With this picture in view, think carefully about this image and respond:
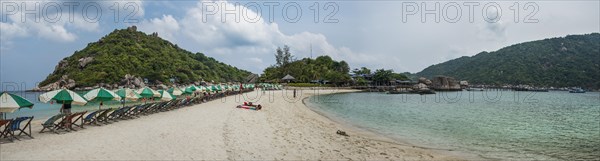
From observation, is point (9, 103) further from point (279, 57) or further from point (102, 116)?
point (279, 57)

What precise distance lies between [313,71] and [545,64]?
98.4 metres

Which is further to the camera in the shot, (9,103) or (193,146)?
(9,103)

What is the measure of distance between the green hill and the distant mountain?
369 feet

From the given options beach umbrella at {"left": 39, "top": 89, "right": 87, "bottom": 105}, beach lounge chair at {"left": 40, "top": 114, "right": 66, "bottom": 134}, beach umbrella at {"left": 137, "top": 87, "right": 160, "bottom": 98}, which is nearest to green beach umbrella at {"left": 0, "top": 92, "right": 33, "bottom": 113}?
beach lounge chair at {"left": 40, "top": 114, "right": 66, "bottom": 134}

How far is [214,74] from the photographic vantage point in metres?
104

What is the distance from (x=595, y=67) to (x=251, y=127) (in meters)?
144

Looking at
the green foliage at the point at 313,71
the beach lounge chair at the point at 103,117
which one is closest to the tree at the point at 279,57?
the green foliage at the point at 313,71

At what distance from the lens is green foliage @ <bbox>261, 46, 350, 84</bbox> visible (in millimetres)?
84875

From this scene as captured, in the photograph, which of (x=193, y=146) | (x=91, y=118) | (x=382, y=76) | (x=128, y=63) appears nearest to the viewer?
(x=193, y=146)

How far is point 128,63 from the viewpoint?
73938 mm

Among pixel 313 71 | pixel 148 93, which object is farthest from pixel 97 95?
pixel 313 71

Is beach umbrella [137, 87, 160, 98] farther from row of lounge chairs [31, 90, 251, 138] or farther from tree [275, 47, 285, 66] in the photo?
tree [275, 47, 285, 66]

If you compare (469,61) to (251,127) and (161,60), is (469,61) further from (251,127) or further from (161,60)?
(251,127)

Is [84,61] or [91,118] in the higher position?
[84,61]
